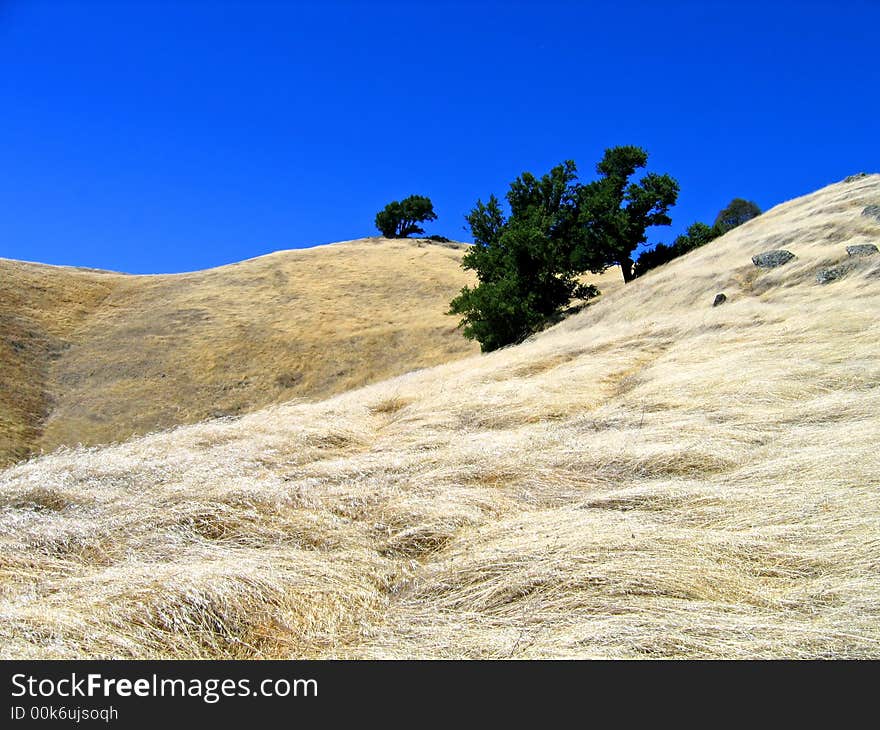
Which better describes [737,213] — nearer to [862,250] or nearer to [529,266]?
[529,266]

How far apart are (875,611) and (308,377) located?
30560 mm

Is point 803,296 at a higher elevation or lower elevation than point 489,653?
higher

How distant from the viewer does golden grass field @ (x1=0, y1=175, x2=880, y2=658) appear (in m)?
3.97

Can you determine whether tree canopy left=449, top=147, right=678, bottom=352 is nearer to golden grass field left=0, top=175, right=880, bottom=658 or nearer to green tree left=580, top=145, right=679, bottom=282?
green tree left=580, top=145, right=679, bottom=282

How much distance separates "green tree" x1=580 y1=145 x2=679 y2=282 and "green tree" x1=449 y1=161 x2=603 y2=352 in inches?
32.9

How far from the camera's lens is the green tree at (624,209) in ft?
105

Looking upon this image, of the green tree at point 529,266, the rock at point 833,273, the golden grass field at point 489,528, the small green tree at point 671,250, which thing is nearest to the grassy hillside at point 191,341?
the green tree at point 529,266

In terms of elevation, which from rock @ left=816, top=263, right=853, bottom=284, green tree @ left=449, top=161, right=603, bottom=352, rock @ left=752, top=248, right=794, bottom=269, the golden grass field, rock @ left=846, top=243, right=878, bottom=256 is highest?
green tree @ left=449, top=161, right=603, bottom=352

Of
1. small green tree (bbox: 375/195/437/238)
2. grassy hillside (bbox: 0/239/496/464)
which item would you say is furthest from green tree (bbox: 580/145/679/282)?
small green tree (bbox: 375/195/437/238)

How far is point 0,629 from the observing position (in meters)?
4.02

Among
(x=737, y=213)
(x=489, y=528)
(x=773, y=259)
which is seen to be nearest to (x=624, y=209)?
(x=773, y=259)

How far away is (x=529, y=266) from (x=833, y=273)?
15.3m

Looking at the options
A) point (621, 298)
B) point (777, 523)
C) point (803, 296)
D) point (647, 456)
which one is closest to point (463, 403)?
point (647, 456)

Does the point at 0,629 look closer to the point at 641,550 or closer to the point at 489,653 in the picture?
the point at 489,653
